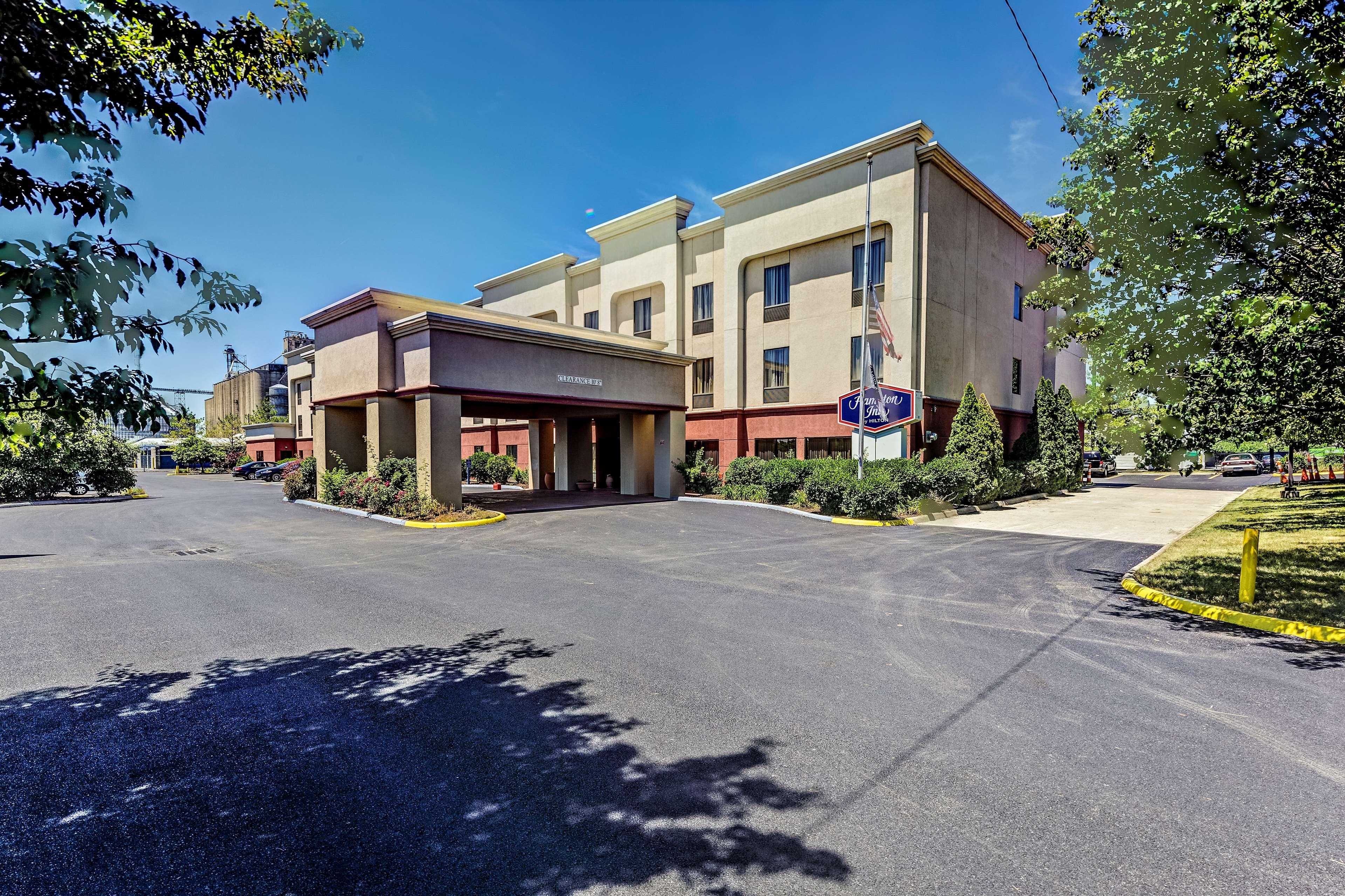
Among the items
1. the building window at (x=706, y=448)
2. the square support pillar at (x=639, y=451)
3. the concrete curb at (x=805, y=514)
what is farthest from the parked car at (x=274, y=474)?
the concrete curb at (x=805, y=514)

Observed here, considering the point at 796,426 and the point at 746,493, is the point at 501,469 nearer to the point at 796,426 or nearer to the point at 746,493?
the point at 746,493

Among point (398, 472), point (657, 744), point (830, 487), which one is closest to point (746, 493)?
point (830, 487)

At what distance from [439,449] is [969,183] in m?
23.1

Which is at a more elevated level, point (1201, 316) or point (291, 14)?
point (291, 14)

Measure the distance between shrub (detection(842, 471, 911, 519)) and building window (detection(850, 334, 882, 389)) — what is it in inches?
244

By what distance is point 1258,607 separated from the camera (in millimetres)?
8109

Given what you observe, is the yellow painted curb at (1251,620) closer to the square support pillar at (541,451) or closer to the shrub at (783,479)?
the shrub at (783,479)

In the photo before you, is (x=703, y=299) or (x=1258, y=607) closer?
(x=1258, y=607)

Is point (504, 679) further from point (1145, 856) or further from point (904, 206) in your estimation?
point (904, 206)

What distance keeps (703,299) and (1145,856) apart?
28422 mm

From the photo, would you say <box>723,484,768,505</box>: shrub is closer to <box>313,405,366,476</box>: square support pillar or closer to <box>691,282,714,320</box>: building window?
<box>691,282,714,320</box>: building window

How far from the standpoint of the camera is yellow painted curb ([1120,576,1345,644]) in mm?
7062

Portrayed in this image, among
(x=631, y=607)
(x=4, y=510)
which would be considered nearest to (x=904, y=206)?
(x=631, y=607)

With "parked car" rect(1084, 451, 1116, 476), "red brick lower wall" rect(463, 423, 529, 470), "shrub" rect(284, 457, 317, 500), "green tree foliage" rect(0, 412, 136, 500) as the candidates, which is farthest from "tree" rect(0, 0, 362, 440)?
"parked car" rect(1084, 451, 1116, 476)
